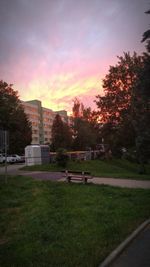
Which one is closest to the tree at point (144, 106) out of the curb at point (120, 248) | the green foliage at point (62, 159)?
the curb at point (120, 248)

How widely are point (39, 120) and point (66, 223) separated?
125 metres

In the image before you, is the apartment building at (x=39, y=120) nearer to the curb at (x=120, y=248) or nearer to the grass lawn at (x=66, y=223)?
the grass lawn at (x=66, y=223)

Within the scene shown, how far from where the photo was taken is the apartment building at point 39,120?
125 m

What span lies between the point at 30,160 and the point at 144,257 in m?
27.9

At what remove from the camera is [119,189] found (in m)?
15.9

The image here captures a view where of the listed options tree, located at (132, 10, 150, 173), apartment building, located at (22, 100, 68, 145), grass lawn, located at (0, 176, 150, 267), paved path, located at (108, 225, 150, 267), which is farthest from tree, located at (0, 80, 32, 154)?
apartment building, located at (22, 100, 68, 145)

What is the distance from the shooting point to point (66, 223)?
29.7 ft

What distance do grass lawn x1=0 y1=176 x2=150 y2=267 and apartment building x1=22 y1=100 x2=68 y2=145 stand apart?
108051 mm

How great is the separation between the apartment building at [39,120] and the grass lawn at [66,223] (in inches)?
4254

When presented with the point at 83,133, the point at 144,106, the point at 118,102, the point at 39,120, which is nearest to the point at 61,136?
the point at 83,133

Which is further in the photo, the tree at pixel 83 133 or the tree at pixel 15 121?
the tree at pixel 83 133

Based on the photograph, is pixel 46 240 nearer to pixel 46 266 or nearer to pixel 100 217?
pixel 46 266

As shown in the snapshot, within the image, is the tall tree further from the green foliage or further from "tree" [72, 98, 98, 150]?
"tree" [72, 98, 98, 150]

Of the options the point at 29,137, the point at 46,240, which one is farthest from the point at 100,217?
the point at 29,137
